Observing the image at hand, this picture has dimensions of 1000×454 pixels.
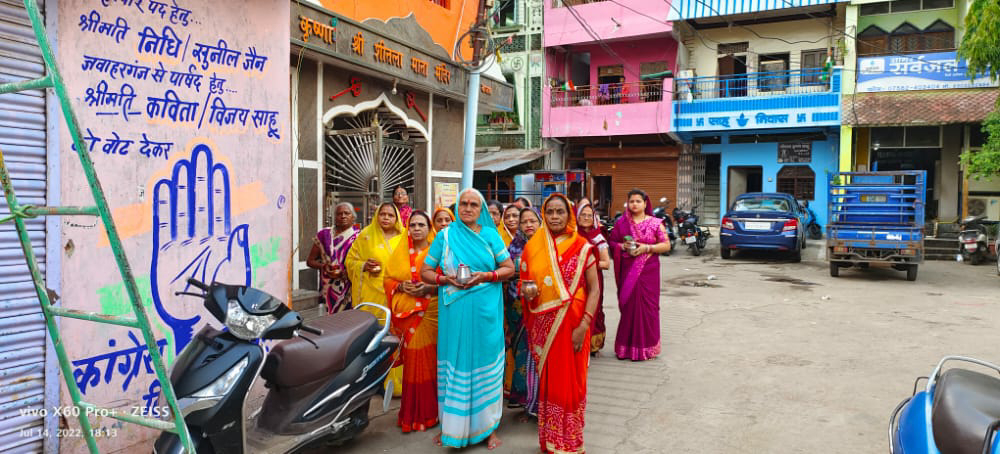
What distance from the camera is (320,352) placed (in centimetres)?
351

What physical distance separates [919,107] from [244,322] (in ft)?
57.5

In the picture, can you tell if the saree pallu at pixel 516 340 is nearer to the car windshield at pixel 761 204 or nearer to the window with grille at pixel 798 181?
the car windshield at pixel 761 204

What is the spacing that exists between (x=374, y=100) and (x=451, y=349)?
4615mm

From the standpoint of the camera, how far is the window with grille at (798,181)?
18672mm

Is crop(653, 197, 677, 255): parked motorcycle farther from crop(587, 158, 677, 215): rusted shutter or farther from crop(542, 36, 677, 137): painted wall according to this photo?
crop(587, 158, 677, 215): rusted shutter

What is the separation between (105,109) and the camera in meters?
3.55

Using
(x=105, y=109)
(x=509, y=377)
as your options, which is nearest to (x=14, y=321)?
(x=105, y=109)

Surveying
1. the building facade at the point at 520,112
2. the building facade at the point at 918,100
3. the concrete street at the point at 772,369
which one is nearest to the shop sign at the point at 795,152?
the building facade at the point at 918,100

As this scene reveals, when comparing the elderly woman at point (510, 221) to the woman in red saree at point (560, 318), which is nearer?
the woman in red saree at point (560, 318)

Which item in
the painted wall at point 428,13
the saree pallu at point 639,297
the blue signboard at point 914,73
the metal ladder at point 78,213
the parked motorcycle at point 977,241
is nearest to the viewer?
the metal ladder at point 78,213

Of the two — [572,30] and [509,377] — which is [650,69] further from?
[509,377]

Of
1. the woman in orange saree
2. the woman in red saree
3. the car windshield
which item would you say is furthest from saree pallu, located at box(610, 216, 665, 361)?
the car windshield

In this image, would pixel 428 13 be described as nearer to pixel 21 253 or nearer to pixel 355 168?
pixel 355 168

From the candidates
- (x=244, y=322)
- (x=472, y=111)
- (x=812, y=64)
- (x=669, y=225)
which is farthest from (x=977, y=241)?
(x=244, y=322)
